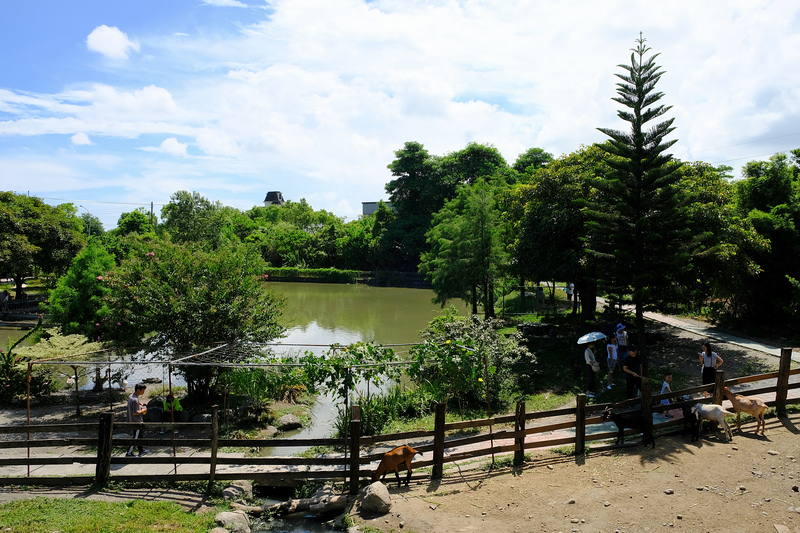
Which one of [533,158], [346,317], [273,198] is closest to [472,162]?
[533,158]

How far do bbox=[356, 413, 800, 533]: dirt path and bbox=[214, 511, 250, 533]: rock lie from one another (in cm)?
142

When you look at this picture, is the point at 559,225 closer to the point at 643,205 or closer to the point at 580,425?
the point at 643,205

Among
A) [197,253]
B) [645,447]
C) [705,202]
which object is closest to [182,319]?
[197,253]

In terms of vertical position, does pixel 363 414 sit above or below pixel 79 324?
below

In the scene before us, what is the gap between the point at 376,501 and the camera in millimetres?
6043

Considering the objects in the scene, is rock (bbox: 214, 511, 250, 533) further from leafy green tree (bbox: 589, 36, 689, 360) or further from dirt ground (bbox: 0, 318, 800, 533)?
leafy green tree (bbox: 589, 36, 689, 360)

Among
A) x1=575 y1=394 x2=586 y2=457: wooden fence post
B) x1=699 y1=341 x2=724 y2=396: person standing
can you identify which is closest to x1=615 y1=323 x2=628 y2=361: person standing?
x1=699 y1=341 x2=724 y2=396: person standing

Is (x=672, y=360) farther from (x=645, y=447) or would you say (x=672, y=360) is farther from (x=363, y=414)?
(x=363, y=414)

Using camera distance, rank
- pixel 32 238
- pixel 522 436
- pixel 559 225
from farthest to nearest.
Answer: pixel 32 238 → pixel 559 225 → pixel 522 436

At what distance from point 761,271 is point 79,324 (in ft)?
63.0

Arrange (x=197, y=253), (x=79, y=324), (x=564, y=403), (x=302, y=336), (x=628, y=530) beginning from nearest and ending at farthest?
(x=628, y=530) < (x=564, y=403) < (x=197, y=253) < (x=79, y=324) < (x=302, y=336)

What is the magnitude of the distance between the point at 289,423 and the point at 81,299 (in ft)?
24.1

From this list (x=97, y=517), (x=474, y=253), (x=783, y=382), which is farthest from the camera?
(x=474, y=253)

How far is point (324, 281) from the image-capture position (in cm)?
4888
